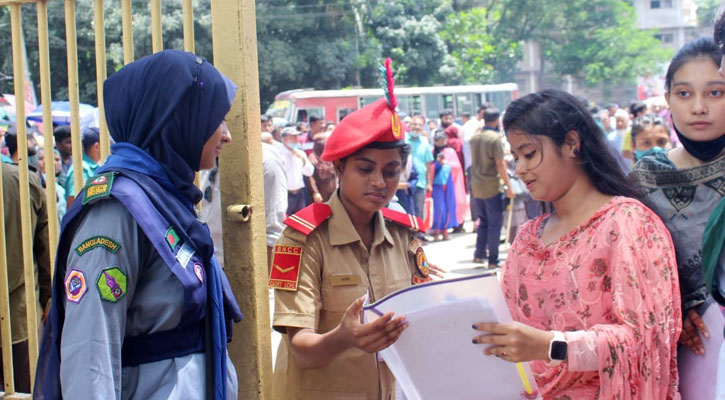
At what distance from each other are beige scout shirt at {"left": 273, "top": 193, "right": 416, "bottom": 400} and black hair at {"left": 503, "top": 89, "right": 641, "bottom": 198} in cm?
61

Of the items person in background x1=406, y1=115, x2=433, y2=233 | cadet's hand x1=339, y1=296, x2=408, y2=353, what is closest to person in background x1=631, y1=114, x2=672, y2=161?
cadet's hand x1=339, y1=296, x2=408, y2=353

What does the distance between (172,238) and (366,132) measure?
731 mm

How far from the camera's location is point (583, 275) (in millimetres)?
1916

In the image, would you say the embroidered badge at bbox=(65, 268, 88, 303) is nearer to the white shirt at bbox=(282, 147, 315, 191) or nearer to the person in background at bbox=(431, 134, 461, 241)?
the white shirt at bbox=(282, 147, 315, 191)

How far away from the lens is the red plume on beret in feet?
7.19

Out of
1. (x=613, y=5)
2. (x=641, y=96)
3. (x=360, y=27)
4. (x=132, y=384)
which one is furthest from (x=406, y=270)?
(x=613, y=5)

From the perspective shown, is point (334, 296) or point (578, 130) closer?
point (578, 130)

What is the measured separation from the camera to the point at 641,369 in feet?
5.98

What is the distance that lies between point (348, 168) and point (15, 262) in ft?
7.50

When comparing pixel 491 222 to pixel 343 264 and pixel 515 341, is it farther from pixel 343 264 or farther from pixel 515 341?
pixel 515 341

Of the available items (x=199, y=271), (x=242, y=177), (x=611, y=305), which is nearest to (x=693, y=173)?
(x=611, y=305)

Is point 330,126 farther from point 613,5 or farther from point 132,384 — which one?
point 613,5

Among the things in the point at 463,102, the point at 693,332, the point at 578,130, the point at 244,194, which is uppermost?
the point at 463,102

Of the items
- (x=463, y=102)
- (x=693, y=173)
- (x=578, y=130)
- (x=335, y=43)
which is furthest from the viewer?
(x=335, y=43)
